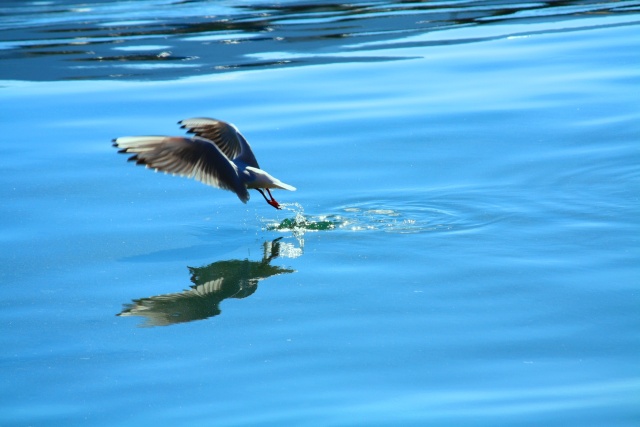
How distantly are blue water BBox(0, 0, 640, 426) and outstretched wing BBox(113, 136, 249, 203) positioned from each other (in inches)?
14.8

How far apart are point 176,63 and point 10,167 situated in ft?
16.1

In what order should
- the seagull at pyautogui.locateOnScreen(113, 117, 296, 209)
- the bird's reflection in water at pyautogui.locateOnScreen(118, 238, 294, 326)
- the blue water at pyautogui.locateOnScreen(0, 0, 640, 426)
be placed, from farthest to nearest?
the seagull at pyautogui.locateOnScreen(113, 117, 296, 209)
the bird's reflection in water at pyautogui.locateOnScreen(118, 238, 294, 326)
the blue water at pyautogui.locateOnScreen(0, 0, 640, 426)

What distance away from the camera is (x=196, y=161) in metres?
6.60

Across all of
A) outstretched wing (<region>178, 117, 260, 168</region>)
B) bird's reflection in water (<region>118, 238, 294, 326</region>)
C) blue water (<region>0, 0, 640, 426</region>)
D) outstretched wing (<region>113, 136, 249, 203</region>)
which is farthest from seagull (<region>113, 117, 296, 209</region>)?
outstretched wing (<region>178, 117, 260, 168</region>)

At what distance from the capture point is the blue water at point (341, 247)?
14.3 ft

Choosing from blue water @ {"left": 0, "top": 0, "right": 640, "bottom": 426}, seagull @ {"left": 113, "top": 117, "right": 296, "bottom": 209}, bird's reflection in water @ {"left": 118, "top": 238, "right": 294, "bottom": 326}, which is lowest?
bird's reflection in water @ {"left": 118, "top": 238, "right": 294, "bottom": 326}

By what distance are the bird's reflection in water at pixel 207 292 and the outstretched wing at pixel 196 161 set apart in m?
0.52

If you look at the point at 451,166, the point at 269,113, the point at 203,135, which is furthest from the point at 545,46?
the point at 203,135

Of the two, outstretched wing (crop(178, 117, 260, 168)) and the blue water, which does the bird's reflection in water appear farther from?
outstretched wing (crop(178, 117, 260, 168))

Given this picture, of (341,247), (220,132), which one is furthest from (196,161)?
(341,247)

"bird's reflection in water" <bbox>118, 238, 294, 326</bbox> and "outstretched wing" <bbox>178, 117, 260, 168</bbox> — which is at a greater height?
"outstretched wing" <bbox>178, 117, 260, 168</bbox>

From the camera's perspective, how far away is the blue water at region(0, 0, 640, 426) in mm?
4352

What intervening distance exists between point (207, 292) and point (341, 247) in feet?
3.18

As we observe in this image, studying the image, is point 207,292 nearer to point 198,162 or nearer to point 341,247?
point 341,247
